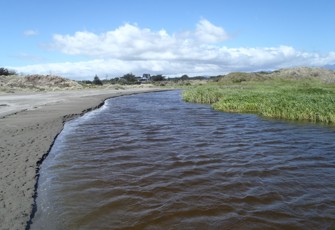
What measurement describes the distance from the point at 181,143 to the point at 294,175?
638cm

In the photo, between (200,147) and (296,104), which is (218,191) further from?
(296,104)

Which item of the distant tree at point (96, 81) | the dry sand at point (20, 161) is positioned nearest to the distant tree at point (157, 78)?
the distant tree at point (96, 81)

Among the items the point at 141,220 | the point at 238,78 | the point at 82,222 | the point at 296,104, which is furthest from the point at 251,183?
the point at 238,78

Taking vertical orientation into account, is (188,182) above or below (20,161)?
below

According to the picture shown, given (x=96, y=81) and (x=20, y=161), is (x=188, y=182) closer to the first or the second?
(x=20, y=161)

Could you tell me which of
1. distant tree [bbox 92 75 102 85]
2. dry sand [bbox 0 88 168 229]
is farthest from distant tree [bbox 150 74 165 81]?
dry sand [bbox 0 88 168 229]

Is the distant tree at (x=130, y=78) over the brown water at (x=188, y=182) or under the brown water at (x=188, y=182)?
over

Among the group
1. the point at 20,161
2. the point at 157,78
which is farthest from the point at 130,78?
the point at 20,161

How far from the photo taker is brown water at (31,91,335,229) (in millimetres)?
7512

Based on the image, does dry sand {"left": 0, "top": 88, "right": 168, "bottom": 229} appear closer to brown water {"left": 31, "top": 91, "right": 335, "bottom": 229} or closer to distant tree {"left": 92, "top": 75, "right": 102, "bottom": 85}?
brown water {"left": 31, "top": 91, "right": 335, "bottom": 229}

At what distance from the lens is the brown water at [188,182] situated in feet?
24.6

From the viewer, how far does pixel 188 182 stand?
10.1 metres

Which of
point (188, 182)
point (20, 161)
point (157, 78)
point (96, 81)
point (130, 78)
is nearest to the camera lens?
point (188, 182)

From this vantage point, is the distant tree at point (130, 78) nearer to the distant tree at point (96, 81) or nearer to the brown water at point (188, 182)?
the distant tree at point (96, 81)
